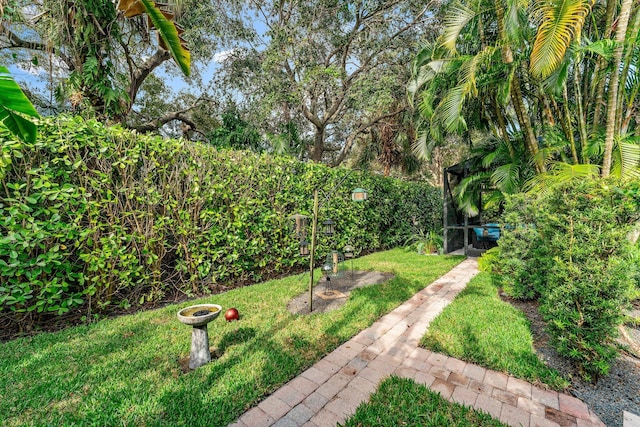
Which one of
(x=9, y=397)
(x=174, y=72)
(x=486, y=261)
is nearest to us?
(x=9, y=397)

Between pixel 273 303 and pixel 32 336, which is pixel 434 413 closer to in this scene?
pixel 273 303

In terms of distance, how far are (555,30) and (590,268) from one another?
14.3ft

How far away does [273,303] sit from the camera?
430cm

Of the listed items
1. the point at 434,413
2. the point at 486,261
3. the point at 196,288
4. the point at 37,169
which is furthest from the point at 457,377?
the point at 37,169

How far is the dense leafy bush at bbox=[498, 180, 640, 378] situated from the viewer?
234 cm

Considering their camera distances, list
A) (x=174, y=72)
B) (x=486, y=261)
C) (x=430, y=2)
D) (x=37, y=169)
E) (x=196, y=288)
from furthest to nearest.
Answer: (x=174, y=72)
(x=430, y=2)
(x=486, y=261)
(x=196, y=288)
(x=37, y=169)

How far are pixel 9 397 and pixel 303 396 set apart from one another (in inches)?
93.4

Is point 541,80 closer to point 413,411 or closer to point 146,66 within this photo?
point 413,411

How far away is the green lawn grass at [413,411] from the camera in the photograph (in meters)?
1.98

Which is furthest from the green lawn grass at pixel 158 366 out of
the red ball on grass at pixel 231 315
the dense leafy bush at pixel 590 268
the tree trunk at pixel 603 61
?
the tree trunk at pixel 603 61

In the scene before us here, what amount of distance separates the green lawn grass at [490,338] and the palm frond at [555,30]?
4169mm

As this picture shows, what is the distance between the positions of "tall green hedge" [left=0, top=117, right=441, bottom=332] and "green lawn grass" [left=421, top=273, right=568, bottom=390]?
11.7 feet

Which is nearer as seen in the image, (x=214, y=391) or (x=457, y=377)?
(x=214, y=391)

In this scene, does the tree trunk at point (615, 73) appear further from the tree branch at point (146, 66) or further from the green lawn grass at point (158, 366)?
the tree branch at point (146, 66)
